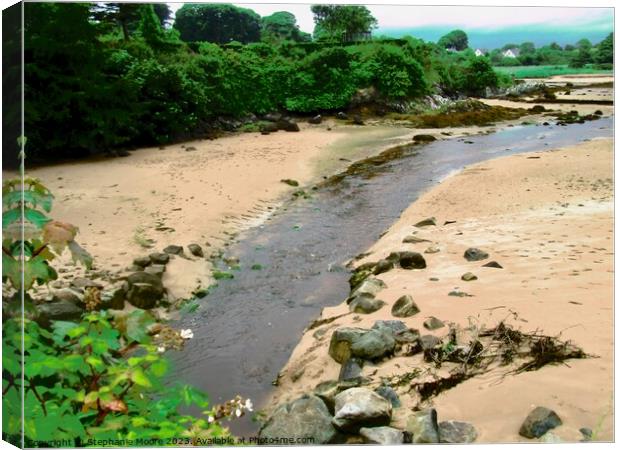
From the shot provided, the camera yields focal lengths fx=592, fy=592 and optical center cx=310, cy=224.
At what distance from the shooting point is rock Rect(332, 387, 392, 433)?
3393mm

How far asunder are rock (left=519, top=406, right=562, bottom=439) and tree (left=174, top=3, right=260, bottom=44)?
10.1ft

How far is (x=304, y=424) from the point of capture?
3494mm

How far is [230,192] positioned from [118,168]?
128 inches

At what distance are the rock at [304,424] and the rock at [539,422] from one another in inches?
42.7

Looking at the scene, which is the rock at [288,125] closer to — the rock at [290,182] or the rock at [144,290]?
the rock at [290,182]

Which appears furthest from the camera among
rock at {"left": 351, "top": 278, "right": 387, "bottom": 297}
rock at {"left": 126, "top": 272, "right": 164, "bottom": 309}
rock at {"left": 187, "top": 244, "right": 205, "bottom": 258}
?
rock at {"left": 187, "top": 244, "right": 205, "bottom": 258}

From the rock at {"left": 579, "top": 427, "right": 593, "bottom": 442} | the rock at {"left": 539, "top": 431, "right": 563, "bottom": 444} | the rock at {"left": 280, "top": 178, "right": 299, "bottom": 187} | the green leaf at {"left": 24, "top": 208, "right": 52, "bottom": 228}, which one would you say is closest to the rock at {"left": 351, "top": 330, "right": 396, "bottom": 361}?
the rock at {"left": 539, "top": 431, "right": 563, "bottom": 444}

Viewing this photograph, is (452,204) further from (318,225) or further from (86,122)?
(86,122)

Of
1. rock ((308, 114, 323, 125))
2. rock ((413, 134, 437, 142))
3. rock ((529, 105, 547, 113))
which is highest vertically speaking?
rock ((529, 105, 547, 113))

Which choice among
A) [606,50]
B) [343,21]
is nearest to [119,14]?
[343,21]

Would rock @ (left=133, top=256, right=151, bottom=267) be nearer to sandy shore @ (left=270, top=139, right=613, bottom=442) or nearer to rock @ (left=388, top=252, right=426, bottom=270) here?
sandy shore @ (left=270, top=139, right=613, bottom=442)

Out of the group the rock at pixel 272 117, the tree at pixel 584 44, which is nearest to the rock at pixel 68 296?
the tree at pixel 584 44

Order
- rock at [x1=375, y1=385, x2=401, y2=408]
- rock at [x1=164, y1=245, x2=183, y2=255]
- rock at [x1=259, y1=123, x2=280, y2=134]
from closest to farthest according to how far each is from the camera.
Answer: rock at [x1=375, y1=385, x2=401, y2=408], rock at [x1=164, y1=245, x2=183, y2=255], rock at [x1=259, y1=123, x2=280, y2=134]

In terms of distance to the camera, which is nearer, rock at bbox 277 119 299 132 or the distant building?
the distant building
